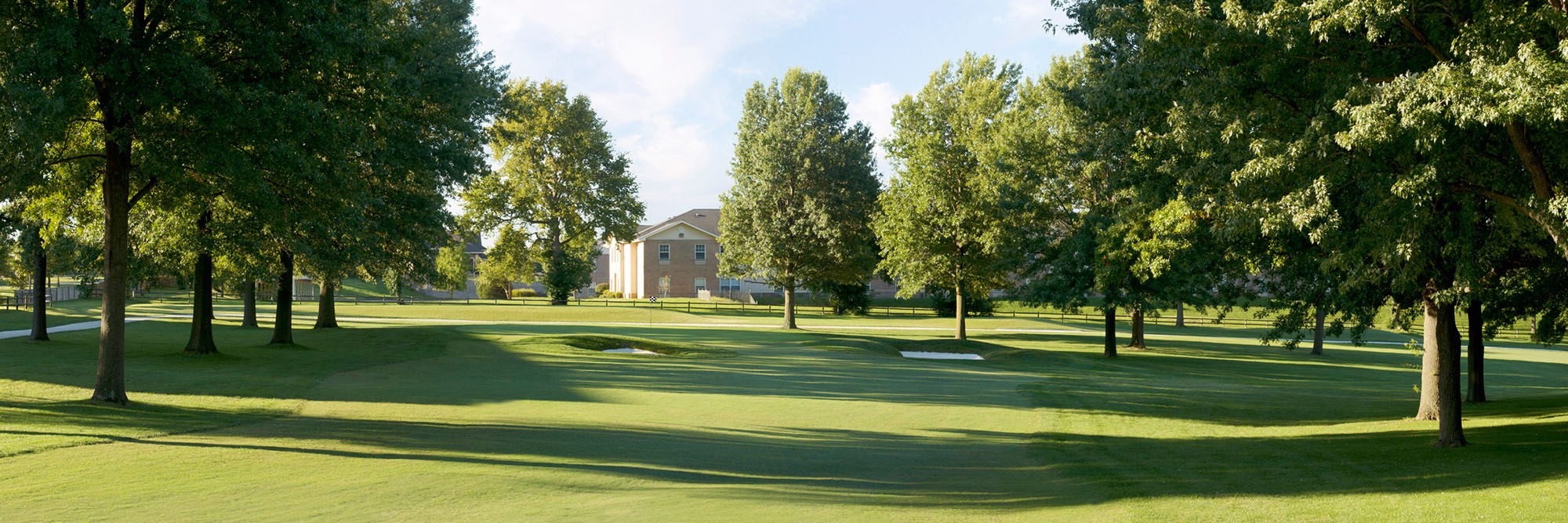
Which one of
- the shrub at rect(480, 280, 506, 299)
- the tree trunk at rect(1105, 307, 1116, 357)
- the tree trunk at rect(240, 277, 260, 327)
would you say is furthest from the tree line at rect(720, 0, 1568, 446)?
the shrub at rect(480, 280, 506, 299)

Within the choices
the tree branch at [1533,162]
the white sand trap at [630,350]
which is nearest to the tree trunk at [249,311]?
the white sand trap at [630,350]

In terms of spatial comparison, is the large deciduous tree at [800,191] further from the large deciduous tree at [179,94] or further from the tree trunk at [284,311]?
the large deciduous tree at [179,94]

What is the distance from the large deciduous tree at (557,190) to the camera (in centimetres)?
5722

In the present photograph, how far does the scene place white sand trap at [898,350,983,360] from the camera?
34.1 metres

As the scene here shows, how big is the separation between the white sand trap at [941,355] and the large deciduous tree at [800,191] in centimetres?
1221

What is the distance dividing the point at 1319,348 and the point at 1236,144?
34643 mm

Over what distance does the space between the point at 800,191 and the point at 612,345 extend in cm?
1960

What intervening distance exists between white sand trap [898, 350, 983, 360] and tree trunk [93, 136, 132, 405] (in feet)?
82.8

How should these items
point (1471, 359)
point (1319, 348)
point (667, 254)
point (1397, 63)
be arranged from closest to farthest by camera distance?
point (1397, 63) < point (1471, 359) < point (1319, 348) < point (667, 254)

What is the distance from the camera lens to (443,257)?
2726 inches

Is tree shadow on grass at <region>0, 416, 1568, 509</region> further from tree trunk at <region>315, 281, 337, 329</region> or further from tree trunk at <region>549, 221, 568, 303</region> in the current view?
tree trunk at <region>549, 221, 568, 303</region>

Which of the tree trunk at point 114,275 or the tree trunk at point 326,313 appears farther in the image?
the tree trunk at point 326,313

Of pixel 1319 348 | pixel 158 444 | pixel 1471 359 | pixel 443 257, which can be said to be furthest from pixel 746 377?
pixel 443 257

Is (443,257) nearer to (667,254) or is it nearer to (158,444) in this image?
(667,254)
